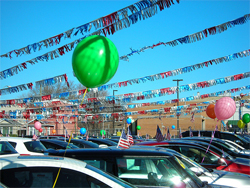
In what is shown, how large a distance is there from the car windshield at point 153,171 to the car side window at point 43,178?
151cm

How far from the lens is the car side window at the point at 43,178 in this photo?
3.58 meters

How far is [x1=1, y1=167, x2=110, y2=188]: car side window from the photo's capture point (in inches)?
141

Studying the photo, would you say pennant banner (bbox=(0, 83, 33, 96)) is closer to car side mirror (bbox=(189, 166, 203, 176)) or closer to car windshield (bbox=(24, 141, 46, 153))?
car windshield (bbox=(24, 141, 46, 153))

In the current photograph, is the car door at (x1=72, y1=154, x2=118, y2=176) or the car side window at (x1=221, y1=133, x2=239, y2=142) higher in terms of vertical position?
the car door at (x1=72, y1=154, x2=118, y2=176)

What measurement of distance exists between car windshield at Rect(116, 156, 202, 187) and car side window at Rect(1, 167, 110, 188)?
1508 mm

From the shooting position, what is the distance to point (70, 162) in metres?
3.84

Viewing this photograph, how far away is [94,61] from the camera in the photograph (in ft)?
16.1

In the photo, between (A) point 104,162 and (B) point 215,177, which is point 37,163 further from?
(B) point 215,177

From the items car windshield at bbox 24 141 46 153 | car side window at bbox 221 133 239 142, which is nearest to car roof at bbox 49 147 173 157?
car windshield at bbox 24 141 46 153

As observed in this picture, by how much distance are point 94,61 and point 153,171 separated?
2251mm

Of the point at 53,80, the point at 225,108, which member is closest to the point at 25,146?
the point at 53,80

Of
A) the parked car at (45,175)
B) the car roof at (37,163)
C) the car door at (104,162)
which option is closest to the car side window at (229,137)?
the car door at (104,162)

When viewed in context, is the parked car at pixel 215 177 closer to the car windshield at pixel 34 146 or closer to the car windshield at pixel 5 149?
the car windshield at pixel 5 149

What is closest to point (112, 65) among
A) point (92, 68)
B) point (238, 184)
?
point (92, 68)
